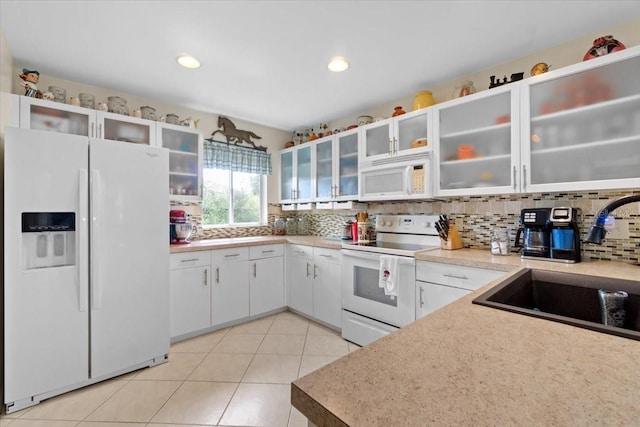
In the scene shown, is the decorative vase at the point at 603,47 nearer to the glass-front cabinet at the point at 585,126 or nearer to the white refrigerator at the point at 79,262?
the glass-front cabinet at the point at 585,126

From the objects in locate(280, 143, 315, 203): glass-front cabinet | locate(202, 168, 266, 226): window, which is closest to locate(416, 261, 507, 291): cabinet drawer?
locate(280, 143, 315, 203): glass-front cabinet

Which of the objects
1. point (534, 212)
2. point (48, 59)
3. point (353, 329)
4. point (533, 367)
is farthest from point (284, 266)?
point (533, 367)

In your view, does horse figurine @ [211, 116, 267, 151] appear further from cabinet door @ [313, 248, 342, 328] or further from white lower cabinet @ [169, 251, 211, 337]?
cabinet door @ [313, 248, 342, 328]

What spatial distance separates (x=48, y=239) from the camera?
1859 mm

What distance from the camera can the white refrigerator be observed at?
1730 mm

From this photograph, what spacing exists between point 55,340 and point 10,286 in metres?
0.42

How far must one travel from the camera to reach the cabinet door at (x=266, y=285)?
308 centimetres

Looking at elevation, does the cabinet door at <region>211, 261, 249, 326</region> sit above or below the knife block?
below

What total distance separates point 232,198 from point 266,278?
1.17 metres

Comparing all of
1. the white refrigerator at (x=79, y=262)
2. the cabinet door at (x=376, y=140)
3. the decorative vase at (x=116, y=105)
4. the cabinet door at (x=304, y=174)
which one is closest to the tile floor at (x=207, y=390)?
the white refrigerator at (x=79, y=262)

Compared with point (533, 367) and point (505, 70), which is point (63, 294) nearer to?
point (533, 367)

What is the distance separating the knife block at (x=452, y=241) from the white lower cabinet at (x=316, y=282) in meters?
0.95

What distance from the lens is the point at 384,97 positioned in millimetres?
2928

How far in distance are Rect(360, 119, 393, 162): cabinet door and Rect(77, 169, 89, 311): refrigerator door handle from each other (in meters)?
2.25
